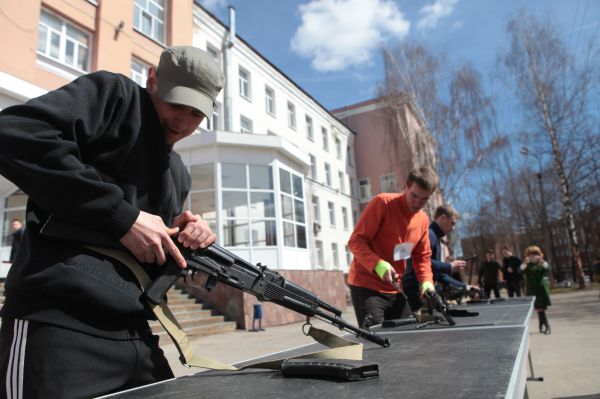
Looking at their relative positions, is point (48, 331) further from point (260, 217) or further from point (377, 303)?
point (260, 217)

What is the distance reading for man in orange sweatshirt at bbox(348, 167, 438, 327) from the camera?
143 inches

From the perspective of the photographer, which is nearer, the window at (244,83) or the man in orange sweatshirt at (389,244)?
the man in orange sweatshirt at (389,244)

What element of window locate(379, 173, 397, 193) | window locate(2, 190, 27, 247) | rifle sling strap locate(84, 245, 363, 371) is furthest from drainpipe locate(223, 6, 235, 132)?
rifle sling strap locate(84, 245, 363, 371)

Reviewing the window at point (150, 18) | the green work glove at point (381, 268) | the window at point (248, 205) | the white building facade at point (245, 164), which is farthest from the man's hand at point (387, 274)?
the window at point (150, 18)

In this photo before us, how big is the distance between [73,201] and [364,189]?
1273 inches

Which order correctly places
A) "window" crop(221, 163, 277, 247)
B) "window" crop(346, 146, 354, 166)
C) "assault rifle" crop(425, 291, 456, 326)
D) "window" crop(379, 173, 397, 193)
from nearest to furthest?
"assault rifle" crop(425, 291, 456, 326), "window" crop(221, 163, 277, 247), "window" crop(379, 173, 397, 193), "window" crop(346, 146, 354, 166)

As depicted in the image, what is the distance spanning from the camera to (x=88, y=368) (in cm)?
128

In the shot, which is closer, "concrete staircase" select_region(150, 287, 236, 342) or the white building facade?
"concrete staircase" select_region(150, 287, 236, 342)

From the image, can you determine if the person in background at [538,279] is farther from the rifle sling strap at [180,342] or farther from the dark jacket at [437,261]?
the rifle sling strap at [180,342]

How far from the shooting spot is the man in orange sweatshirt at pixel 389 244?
363 centimetres

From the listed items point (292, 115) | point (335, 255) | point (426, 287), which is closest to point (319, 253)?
point (335, 255)

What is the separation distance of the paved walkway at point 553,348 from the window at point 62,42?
8.70m

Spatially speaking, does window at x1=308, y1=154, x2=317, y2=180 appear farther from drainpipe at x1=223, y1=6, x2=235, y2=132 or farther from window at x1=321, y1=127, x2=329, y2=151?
drainpipe at x1=223, y1=6, x2=235, y2=132

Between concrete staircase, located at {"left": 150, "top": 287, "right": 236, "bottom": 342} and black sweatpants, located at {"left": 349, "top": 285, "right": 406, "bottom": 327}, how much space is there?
7172 mm
